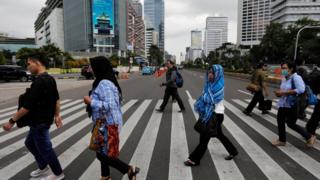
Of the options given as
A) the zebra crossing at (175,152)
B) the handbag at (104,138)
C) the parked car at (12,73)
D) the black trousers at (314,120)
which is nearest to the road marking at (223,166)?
the zebra crossing at (175,152)

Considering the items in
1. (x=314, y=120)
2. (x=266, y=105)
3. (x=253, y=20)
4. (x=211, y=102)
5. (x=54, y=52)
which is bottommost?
(x=266, y=105)

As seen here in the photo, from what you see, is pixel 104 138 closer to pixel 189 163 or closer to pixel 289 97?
pixel 189 163

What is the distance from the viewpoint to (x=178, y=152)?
217 inches

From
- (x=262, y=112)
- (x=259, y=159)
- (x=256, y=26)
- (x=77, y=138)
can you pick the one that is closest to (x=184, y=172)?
(x=259, y=159)

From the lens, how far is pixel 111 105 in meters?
3.64

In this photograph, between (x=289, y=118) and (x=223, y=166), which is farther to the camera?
(x=289, y=118)

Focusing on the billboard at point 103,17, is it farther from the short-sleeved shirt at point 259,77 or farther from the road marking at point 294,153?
the road marking at point 294,153

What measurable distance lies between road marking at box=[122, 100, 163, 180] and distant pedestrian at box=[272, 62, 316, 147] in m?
2.44

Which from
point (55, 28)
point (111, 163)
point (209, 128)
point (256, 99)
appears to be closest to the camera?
point (111, 163)

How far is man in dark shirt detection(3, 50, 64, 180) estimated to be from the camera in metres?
3.79

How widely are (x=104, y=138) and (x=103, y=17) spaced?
102 meters

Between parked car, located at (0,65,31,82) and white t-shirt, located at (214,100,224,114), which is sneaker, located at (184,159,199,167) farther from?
parked car, located at (0,65,31,82)

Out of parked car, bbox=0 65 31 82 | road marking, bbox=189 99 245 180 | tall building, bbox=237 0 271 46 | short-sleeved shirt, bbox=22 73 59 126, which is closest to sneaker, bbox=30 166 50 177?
short-sleeved shirt, bbox=22 73 59 126

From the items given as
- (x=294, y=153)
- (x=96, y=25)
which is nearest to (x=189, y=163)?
(x=294, y=153)
